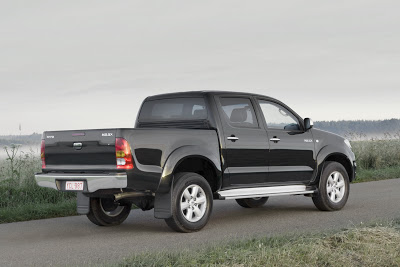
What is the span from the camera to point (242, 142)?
10180 mm

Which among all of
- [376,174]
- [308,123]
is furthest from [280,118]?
[376,174]

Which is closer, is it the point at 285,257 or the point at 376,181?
the point at 285,257

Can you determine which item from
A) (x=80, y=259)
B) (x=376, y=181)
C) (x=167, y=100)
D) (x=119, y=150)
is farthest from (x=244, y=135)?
(x=376, y=181)

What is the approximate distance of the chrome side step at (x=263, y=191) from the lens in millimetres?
9992

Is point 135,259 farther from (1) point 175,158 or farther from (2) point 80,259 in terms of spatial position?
(1) point 175,158

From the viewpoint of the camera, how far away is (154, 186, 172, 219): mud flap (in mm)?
9064

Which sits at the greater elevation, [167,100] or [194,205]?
[167,100]

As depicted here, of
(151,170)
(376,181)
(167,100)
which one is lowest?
(376,181)

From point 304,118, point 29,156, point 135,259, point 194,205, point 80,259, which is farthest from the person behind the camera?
point 29,156

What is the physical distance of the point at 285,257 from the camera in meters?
6.68

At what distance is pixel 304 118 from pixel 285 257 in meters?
4.94

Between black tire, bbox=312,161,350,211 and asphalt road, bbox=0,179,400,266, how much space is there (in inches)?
6.5

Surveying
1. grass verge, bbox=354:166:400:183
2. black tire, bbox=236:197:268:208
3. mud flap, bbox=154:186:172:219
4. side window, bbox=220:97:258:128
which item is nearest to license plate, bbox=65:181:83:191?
mud flap, bbox=154:186:172:219

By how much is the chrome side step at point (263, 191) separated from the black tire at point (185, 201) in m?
0.48
